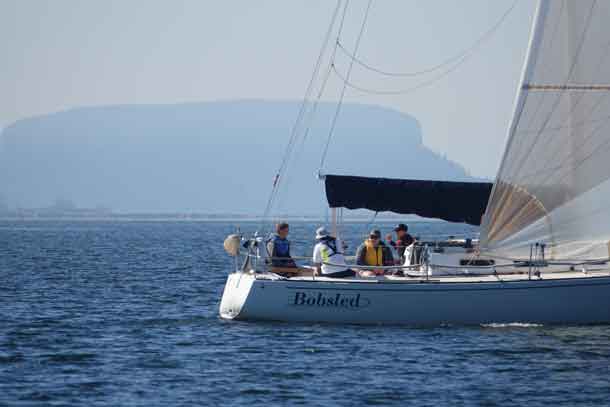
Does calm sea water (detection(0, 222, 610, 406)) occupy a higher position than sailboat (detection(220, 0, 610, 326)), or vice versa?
sailboat (detection(220, 0, 610, 326))

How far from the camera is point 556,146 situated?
21750mm

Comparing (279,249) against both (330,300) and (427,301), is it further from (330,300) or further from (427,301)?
(427,301)

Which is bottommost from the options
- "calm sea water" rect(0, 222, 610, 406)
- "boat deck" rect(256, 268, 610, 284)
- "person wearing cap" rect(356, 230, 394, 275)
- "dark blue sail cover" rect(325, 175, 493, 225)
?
"calm sea water" rect(0, 222, 610, 406)

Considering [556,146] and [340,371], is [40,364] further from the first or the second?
[556,146]

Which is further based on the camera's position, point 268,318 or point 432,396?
point 268,318

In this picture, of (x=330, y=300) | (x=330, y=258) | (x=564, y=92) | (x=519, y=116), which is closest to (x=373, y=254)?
(x=330, y=258)

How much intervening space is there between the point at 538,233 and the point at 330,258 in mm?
3740

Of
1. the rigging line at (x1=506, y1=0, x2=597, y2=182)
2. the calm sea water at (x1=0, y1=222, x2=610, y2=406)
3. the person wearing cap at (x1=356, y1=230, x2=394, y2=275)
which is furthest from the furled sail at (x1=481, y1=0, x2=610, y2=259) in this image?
the person wearing cap at (x1=356, y1=230, x2=394, y2=275)

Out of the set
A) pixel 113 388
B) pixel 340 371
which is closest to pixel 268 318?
pixel 340 371

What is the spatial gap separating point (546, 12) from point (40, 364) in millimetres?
10318

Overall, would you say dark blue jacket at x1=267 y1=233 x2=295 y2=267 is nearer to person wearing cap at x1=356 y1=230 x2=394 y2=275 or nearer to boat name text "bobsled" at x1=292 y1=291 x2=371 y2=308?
boat name text "bobsled" at x1=292 y1=291 x2=371 y2=308

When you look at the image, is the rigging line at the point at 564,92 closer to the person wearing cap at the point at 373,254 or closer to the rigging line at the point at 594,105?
the rigging line at the point at 594,105

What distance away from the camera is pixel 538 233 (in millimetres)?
22047

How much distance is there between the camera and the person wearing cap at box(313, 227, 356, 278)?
22.5 metres
